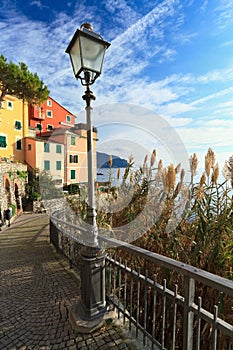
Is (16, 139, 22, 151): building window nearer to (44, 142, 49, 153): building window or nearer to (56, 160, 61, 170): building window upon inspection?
(44, 142, 49, 153): building window

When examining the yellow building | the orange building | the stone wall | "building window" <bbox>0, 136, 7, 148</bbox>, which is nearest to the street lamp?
the stone wall

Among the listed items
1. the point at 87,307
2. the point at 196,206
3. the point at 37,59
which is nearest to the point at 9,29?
the point at 37,59

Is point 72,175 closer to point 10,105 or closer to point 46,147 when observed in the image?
point 46,147

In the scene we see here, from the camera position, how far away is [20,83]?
616 inches

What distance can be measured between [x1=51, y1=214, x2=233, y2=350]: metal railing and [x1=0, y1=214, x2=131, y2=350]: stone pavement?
0.39m

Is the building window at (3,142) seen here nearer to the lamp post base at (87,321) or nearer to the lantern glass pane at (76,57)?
the lantern glass pane at (76,57)

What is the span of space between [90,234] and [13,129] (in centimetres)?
2184

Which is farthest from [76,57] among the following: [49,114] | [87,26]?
[49,114]

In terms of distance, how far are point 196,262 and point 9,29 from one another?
20.8ft

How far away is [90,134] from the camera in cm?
224

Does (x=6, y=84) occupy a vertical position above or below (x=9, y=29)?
above

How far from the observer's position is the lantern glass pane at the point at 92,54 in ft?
6.66

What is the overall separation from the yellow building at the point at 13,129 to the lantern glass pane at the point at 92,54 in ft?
63.1

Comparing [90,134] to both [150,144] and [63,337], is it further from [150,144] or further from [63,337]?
[63,337]
